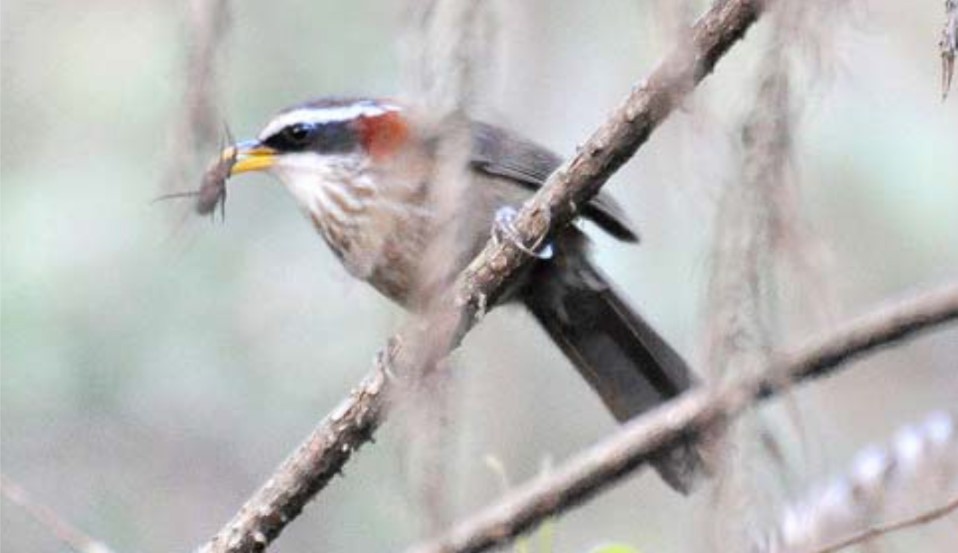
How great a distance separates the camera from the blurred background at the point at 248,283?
5.59m

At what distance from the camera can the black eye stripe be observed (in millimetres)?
4500

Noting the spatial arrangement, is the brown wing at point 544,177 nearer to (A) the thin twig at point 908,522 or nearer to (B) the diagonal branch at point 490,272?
(B) the diagonal branch at point 490,272

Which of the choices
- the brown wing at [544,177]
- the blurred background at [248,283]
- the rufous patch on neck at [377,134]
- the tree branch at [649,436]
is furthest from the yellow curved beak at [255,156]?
the tree branch at [649,436]

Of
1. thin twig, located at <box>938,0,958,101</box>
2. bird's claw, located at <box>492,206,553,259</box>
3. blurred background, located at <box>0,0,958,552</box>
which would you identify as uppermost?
thin twig, located at <box>938,0,958,101</box>

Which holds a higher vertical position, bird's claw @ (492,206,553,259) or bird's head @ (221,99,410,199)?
bird's claw @ (492,206,553,259)

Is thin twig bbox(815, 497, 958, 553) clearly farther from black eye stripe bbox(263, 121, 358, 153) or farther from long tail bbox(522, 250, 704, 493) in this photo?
black eye stripe bbox(263, 121, 358, 153)

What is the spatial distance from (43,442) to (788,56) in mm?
4613

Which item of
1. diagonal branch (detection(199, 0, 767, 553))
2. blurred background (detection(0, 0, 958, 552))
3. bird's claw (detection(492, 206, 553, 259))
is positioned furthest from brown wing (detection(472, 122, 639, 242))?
blurred background (detection(0, 0, 958, 552))

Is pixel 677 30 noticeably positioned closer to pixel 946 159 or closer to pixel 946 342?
pixel 946 159

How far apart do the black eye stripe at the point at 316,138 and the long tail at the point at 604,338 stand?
0.49m

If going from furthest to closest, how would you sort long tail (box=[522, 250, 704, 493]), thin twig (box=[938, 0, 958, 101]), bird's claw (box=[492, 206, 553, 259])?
long tail (box=[522, 250, 704, 493]) → bird's claw (box=[492, 206, 553, 259]) → thin twig (box=[938, 0, 958, 101])

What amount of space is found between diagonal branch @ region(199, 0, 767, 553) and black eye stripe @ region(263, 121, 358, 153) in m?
1.39

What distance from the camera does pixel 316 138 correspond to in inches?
179

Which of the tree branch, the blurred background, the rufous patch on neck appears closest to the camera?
the tree branch
